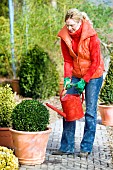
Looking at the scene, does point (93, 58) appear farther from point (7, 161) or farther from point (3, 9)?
point (3, 9)

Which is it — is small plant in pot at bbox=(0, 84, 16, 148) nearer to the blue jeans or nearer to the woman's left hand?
the blue jeans

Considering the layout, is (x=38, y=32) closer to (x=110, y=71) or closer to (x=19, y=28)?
(x=19, y=28)

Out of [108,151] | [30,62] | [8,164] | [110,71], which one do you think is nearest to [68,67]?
[108,151]

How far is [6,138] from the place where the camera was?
268 inches

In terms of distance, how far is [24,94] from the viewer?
12297 millimetres

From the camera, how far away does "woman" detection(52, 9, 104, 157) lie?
6.44 meters

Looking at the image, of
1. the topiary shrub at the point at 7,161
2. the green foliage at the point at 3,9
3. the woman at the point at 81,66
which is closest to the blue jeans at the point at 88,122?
the woman at the point at 81,66

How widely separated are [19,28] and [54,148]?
22.9 feet

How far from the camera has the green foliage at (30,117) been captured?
20.1ft

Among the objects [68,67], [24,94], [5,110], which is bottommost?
[24,94]

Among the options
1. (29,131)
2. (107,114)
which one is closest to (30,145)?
(29,131)

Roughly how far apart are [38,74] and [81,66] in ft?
17.3

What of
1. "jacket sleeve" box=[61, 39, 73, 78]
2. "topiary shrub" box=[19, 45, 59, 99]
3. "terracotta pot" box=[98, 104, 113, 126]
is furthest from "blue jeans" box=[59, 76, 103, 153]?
"topiary shrub" box=[19, 45, 59, 99]

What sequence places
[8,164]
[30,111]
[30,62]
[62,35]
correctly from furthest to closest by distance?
[30,62] < [62,35] < [30,111] < [8,164]
